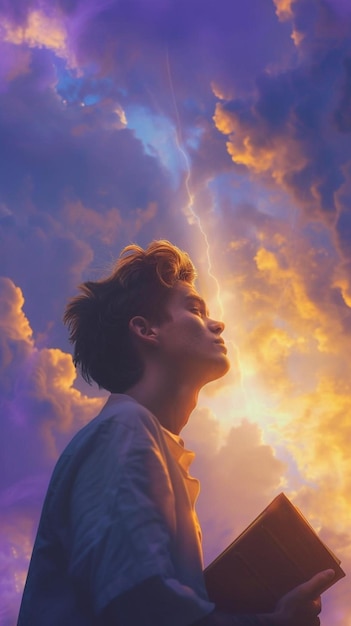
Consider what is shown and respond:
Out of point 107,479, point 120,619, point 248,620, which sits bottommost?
point 248,620

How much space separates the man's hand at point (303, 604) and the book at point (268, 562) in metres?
0.07

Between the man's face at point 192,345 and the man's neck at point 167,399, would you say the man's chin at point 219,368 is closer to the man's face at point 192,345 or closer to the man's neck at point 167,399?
the man's face at point 192,345

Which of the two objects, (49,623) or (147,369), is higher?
(147,369)

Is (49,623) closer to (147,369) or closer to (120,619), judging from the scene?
(120,619)

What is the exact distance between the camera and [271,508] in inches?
109

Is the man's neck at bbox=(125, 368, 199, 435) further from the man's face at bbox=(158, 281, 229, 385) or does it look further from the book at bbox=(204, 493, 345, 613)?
the book at bbox=(204, 493, 345, 613)

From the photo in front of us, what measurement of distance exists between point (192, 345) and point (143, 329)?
433 millimetres

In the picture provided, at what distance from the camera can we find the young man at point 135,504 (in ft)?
6.25

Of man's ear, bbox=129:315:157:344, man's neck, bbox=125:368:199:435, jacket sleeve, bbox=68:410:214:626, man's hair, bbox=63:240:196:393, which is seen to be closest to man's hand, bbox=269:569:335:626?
jacket sleeve, bbox=68:410:214:626

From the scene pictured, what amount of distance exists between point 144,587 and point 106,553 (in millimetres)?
201

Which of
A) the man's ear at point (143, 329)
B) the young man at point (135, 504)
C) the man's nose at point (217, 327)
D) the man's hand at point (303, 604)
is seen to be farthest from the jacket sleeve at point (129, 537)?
the man's nose at point (217, 327)

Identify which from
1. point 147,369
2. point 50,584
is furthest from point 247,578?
point 147,369

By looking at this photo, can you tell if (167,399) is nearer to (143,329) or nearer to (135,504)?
(143,329)

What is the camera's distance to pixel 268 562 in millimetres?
2664
